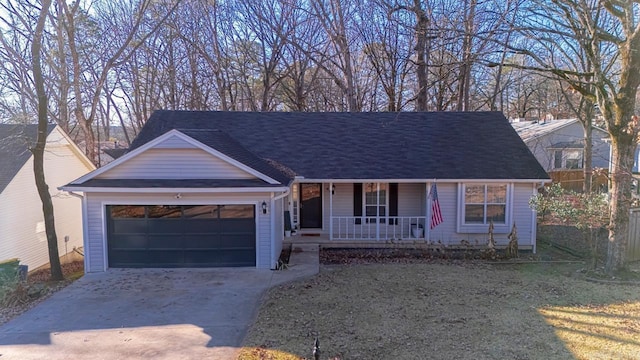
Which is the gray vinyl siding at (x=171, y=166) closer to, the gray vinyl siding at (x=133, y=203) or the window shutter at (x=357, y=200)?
the gray vinyl siding at (x=133, y=203)

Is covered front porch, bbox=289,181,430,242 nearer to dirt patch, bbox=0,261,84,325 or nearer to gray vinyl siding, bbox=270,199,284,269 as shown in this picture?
→ gray vinyl siding, bbox=270,199,284,269

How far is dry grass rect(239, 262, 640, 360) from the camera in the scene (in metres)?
6.18

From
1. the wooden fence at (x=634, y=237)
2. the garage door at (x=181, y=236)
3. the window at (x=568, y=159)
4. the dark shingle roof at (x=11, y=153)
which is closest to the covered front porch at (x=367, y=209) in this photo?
the garage door at (x=181, y=236)

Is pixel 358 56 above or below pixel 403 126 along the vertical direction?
above

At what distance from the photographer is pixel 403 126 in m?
15.8

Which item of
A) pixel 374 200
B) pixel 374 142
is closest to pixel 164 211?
pixel 374 200

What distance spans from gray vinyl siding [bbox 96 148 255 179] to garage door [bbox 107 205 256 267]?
86 cm

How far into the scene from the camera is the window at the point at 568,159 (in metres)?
27.5

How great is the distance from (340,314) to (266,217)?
13.9 feet

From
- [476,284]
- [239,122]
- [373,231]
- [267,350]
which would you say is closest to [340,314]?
[267,350]

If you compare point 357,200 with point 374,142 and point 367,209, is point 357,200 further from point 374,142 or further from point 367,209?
point 374,142

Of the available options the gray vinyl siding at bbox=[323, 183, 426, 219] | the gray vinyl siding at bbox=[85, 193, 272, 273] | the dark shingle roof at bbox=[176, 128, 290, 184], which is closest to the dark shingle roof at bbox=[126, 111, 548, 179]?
the dark shingle roof at bbox=[176, 128, 290, 184]

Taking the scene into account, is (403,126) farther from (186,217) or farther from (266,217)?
(186,217)

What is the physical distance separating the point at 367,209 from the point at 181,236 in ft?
20.9
